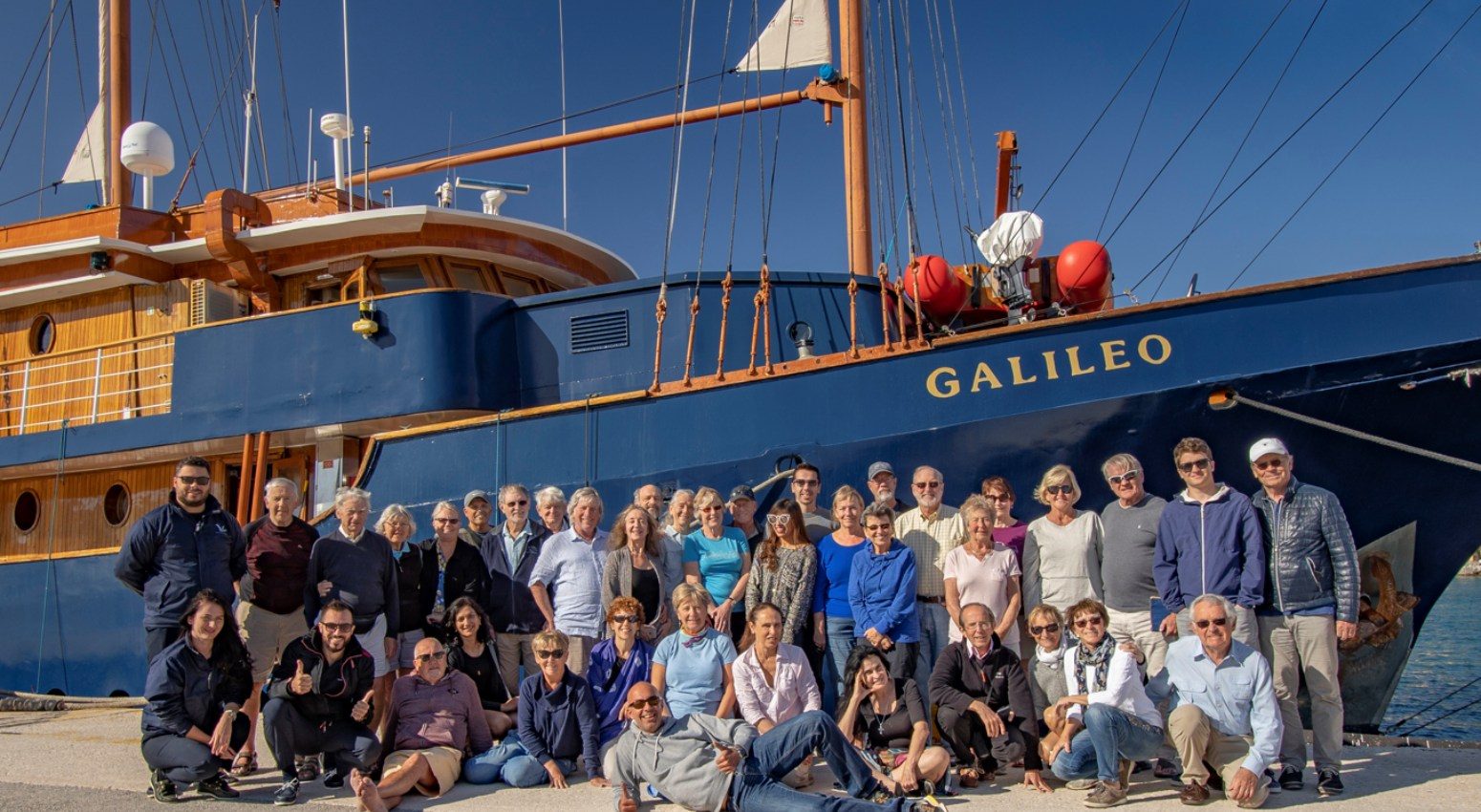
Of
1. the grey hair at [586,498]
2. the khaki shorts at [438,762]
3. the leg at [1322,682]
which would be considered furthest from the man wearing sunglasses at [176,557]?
the leg at [1322,682]

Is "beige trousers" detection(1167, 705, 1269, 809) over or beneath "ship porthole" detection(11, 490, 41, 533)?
beneath

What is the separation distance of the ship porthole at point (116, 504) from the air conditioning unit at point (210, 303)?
188cm

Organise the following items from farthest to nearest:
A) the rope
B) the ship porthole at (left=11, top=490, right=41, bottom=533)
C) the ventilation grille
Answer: the ship porthole at (left=11, top=490, right=41, bottom=533) < the ventilation grille < the rope

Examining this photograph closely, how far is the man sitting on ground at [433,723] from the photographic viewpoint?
530 centimetres

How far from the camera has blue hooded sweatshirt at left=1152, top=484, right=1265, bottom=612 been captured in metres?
5.10

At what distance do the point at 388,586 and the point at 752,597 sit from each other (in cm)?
192

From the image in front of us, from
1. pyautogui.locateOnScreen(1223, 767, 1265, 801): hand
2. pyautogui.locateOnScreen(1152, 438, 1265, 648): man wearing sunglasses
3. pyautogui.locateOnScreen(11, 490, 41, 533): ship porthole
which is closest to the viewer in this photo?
pyautogui.locateOnScreen(1223, 767, 1265, 801): hand

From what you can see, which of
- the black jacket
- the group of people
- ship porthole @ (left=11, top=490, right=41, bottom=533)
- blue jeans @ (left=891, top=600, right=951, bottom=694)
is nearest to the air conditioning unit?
ship porthole @ (left=11, top=490, right=41, bottom=533)

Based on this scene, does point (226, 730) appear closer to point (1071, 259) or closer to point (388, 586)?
point (388, 586)

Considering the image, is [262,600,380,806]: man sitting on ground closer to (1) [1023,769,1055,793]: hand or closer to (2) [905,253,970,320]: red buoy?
(1) [1023,769,1055,793]: hand

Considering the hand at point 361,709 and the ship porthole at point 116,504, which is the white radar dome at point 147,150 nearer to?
the ship porthole at point 116,504

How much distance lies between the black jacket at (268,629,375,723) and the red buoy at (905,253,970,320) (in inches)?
194

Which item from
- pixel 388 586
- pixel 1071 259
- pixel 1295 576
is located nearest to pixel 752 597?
pixel 388 586

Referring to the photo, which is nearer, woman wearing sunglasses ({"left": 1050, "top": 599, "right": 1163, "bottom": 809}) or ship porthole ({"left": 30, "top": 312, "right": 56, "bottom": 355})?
woman wearing sunglasses ({"left": 1050, "top": 599, "right": 1163, "bottom": 809})
